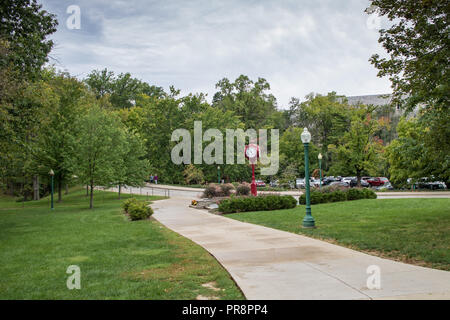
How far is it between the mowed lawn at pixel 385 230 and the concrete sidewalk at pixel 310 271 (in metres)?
0.70

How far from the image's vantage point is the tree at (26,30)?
1650 cm

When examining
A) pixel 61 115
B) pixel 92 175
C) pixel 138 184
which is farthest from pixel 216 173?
pixel 92 175

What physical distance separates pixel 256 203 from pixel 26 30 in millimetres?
15009

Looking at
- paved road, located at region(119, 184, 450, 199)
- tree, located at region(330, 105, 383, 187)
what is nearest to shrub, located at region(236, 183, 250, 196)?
paved road, located at region(119, 184, 450, 199)

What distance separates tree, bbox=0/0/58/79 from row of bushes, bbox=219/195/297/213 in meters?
11.9

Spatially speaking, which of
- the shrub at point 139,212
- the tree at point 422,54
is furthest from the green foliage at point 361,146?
the tree at point 422,54

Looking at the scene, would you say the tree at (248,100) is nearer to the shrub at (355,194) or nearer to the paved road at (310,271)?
the shrub at (355,194)

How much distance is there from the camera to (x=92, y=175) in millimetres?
26078

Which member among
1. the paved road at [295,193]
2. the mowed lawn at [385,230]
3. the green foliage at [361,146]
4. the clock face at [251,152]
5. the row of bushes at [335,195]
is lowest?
the paved road at [295,193]

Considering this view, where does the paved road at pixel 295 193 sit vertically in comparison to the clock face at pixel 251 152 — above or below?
below

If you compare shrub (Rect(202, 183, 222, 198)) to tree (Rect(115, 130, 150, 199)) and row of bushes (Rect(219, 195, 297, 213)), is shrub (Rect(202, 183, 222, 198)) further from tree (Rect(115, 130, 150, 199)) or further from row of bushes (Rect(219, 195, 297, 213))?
tree (Rect(115, 130, 150, 199))

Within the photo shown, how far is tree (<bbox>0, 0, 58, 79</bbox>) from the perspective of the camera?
1650cm

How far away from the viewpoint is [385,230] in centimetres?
1094
